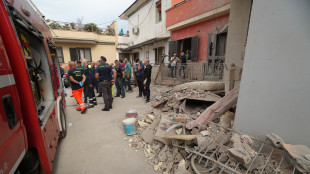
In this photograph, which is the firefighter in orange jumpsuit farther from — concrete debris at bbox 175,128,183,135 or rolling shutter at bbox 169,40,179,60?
rolling shutter at bbox 169,40,179,60

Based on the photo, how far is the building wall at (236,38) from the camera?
355 cm

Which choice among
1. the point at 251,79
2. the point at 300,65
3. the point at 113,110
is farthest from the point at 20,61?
the point at 113,110

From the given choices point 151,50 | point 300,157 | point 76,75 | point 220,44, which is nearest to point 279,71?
point 300,157

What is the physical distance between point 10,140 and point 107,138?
93.2 inches

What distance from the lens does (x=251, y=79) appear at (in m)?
2.15

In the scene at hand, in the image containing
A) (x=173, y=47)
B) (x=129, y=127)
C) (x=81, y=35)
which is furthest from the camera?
(x=81, y=35)

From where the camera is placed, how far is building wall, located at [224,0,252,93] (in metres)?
3.55

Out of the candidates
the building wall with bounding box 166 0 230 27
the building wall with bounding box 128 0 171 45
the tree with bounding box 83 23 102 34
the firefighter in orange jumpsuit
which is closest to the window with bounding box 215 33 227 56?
the building wall with bounding box 166 0 230 27

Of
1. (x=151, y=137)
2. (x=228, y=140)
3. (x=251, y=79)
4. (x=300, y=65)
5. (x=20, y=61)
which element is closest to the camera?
(x=20, y=61)

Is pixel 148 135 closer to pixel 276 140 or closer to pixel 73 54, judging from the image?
pixel 276 140

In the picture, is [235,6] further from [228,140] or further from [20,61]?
[20,61]

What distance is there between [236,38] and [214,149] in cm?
334

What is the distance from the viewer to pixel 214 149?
2.32 meters

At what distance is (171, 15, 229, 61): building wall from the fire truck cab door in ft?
26.6
